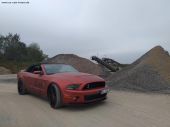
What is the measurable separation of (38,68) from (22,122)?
12.0 feet

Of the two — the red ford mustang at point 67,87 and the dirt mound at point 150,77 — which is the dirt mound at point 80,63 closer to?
the dirt mound at point 150,77

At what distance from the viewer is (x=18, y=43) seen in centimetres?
8619

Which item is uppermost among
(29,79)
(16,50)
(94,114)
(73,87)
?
(16,50)

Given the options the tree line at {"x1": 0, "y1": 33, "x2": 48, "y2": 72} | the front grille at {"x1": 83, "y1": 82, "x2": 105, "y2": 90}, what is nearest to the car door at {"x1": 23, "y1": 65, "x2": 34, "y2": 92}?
the front grille at {"x1": 83, "y1": 82, "x2": 105, "y2": 90}

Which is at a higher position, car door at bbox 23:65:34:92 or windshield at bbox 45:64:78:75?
windshield at bbox 45:64:78:75

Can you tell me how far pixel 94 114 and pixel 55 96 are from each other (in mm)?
1416

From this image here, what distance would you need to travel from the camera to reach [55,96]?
7848mm

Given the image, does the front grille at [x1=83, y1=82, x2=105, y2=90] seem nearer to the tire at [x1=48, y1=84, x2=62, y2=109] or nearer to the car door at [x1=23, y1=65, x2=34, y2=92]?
the tire at [x1=48, y1=84, x2=62, y2=109]

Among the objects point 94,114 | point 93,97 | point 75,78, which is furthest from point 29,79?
point 94,114

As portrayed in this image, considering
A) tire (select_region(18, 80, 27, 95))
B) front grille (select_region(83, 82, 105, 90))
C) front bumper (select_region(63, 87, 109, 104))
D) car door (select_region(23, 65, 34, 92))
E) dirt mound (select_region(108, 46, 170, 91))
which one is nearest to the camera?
front bumper (select_region(63, 87, 109, 104))

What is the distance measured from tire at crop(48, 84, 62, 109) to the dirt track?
0.16 meters

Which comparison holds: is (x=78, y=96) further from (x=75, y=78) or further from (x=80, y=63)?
(x=80, y=63)

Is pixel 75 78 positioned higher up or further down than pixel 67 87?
higher up

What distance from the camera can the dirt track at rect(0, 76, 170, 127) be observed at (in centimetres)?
618
